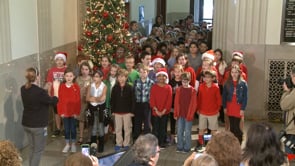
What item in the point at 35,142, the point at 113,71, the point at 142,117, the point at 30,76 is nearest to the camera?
the point at 30,76

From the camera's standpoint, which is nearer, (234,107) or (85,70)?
(234,107)

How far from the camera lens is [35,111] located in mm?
6258

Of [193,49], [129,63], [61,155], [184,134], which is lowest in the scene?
[61,155]

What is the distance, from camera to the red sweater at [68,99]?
7.50 meters

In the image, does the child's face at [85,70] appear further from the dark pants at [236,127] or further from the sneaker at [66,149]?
the dark pants at [236,127]

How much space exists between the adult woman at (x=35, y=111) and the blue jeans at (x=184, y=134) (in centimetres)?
222

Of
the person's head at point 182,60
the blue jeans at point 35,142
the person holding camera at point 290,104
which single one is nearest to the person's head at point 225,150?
the person holding camera at point 290,104

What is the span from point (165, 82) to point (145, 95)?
1.31 ft

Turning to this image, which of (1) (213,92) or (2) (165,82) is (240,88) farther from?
(2) (165,82)

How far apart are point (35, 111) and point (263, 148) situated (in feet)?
11.2

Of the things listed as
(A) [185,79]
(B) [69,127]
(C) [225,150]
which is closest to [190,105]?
(A) [185,79]

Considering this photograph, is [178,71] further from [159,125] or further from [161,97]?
[159,125]

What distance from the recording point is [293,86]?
6.43 meters

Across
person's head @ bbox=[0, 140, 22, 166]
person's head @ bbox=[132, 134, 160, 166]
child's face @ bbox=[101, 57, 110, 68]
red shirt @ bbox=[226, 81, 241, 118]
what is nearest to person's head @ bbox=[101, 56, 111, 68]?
child's face @ bbox=[101, 57, 110, 68]
